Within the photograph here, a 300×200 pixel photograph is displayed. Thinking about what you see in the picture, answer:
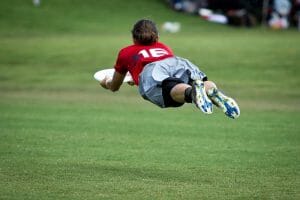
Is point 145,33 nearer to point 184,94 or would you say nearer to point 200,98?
point 184,94

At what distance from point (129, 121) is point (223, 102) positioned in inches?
219

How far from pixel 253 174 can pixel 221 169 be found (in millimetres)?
430

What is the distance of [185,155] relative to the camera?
1013 cm

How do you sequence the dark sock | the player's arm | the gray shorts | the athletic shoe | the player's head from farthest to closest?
the player's arm → the player's head → the gray shorts → the dark sock → the athletic shoe

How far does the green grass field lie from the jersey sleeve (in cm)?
105

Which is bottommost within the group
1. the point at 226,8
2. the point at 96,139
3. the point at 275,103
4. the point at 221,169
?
the point at 226,8

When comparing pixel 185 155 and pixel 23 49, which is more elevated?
pixel 185 155

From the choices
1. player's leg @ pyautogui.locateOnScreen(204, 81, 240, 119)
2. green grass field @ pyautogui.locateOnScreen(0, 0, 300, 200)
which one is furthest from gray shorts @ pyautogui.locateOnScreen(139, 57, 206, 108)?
green grass field @ pyautogui.locateOnScreen(0, 0, 300, 200)

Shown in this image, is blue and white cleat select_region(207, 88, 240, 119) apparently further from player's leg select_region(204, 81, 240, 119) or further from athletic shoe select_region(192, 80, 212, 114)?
athletic shoe select_region(192, 80, 212, 114)

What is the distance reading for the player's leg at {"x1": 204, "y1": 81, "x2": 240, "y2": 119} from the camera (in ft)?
28.0

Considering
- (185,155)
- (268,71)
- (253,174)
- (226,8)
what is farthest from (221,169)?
(226,8)

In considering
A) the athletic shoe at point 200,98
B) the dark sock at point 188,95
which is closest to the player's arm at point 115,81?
the dark sock at point 188,95

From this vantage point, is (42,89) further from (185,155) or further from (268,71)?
(185,155)

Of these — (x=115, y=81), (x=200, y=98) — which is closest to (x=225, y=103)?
(x=200, y=98)
